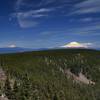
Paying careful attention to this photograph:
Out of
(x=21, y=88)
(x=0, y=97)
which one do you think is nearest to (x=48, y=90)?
(x=21, y=88)

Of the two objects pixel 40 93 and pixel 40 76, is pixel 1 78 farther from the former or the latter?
pixel 40 76

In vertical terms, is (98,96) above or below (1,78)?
below

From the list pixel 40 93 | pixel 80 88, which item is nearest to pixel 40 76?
pixel 80 88

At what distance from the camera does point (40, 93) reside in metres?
139

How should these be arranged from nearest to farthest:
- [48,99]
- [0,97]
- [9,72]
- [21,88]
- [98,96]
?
[0,97], [21,88], [48,99], [9,72], [98,96]

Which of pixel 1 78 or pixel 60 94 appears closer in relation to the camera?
pixel 1 78

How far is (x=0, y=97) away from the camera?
11694cm

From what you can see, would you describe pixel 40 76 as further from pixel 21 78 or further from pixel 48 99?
pixel 48 99

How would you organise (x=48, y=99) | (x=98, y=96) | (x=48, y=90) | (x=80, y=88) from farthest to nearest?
1. (x=80, y=88)
2. (x=98, y=96)
3. (x=48, y=90)
4. (x=48, y=99)

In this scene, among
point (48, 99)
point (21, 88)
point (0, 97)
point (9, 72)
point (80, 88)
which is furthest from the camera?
point (80, 88)

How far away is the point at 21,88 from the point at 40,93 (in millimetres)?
17507

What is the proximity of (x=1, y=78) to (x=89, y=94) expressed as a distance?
7274 centimetres

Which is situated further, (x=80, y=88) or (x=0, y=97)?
(x=80, y=88)

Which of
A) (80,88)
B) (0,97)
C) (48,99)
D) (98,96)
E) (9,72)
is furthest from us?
(80,88)
